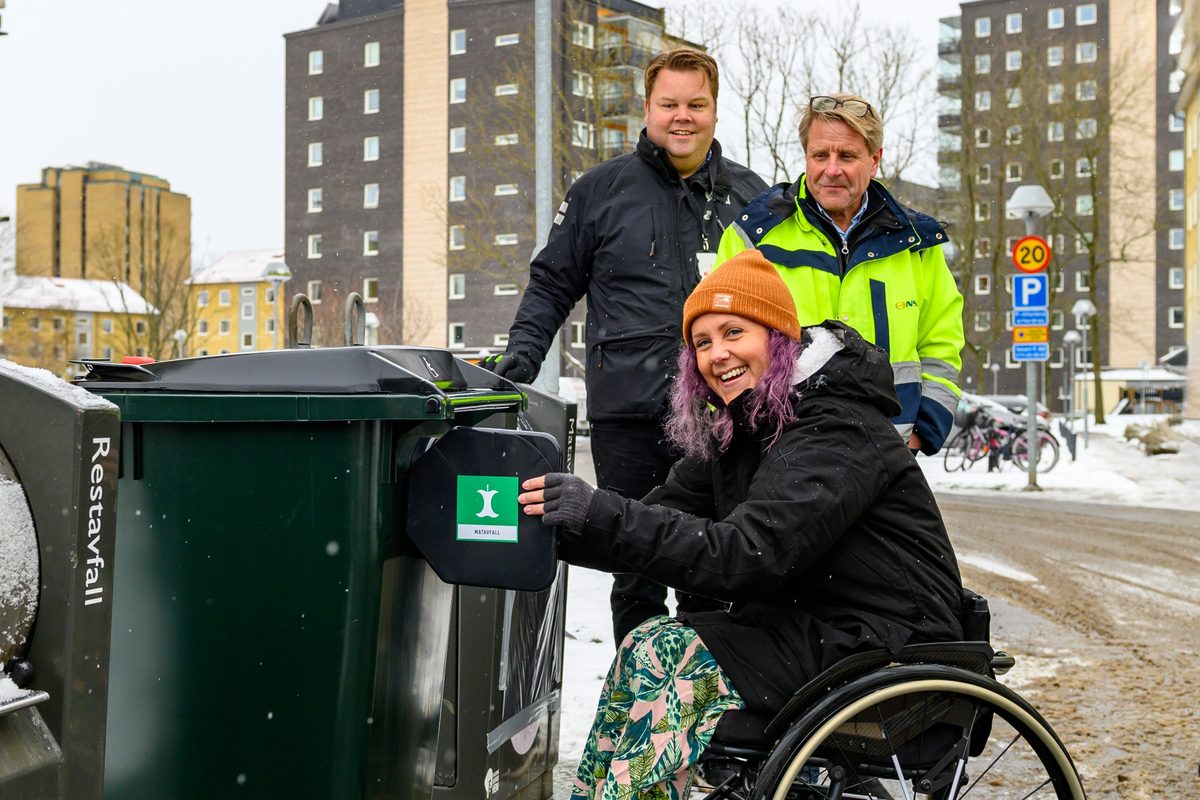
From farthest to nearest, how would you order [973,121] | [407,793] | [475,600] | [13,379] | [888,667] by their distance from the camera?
[973,121]
[475,600]
[407,793]
[888,667]
[13,379]

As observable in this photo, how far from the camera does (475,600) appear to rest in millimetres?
3123

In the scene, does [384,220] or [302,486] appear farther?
[384,220]

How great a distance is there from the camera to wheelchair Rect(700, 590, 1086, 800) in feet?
8.10

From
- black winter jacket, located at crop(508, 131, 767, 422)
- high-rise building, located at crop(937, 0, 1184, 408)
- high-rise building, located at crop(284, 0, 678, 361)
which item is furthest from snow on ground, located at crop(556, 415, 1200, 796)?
high-rise building, located at crop(284, 0, 678, 361)

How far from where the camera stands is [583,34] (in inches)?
900

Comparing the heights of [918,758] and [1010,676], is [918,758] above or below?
above

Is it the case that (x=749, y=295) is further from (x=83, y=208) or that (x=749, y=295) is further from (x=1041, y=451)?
(x=83, y=208)

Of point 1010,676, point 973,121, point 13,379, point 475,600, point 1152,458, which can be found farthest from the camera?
point 973,121

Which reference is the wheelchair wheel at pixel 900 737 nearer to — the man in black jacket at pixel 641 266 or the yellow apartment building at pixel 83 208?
the man in black jacket at pixel 641 266

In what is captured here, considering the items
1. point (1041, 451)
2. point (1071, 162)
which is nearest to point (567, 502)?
point (1041, 451)

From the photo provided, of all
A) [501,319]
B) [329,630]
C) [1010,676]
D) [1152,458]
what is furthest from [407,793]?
[501,319]

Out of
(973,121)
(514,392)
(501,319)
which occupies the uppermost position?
(973,121)

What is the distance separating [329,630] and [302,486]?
302mm

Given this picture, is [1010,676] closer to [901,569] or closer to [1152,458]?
[901,569]
